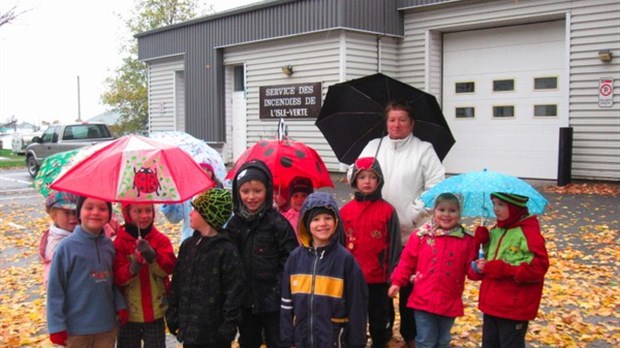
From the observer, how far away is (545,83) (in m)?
14.7

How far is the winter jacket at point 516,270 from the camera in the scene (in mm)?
3713

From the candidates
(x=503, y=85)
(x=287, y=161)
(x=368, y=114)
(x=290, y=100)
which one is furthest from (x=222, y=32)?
(x=287, y=161)

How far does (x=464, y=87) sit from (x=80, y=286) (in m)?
14.1

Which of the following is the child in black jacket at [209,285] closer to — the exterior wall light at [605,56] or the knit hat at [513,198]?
the knit hat at [513,198]

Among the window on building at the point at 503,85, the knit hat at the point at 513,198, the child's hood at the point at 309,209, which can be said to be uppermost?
the window on building at the point at 503,85

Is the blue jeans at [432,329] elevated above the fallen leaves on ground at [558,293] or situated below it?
above

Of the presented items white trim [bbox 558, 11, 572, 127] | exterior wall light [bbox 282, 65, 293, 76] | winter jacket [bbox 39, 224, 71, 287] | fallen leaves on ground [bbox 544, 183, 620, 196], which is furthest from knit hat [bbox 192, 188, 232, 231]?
exterior wall light [bbox 282, 65, 293, 76]

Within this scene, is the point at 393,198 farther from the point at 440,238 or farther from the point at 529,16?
the point at 529,16

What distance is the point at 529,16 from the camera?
1449cm

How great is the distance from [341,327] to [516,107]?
42.0 ft

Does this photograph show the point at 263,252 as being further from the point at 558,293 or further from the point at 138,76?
the point at 138,76

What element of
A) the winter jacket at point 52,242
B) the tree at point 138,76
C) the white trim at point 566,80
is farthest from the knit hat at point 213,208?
the tree at point 138,76

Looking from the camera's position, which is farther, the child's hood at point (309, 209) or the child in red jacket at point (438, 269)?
the child in red jacket at point (438, 269)

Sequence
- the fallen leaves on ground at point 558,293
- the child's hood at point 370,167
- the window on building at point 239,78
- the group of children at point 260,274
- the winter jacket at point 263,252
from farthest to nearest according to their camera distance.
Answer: the window on building at point 239,78 → the fallen leaves on ground at point 558,293 → the child's hood at point 370,167 → the winter jacket at point 263,252 → the group of children at point 260,274
